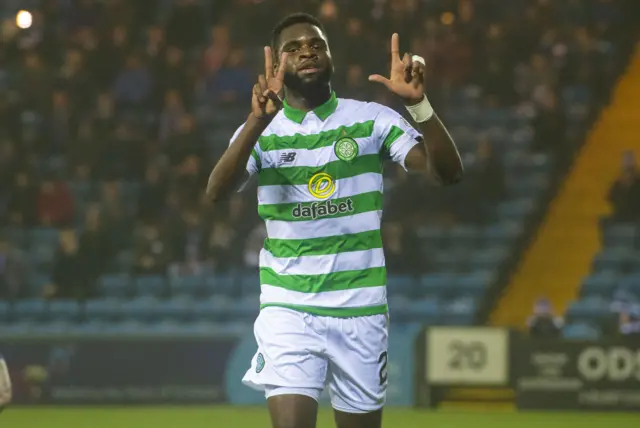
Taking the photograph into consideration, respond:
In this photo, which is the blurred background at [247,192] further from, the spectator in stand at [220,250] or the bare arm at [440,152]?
the bare arm at [440,152]

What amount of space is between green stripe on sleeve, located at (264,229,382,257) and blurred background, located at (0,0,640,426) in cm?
877

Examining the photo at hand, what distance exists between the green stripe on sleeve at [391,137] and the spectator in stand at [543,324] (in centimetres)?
865

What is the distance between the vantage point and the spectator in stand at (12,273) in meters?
16.7

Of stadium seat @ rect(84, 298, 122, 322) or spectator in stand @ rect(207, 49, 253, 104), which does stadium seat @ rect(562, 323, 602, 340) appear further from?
spectator in stand @ rect(207, 49, 253, 104)

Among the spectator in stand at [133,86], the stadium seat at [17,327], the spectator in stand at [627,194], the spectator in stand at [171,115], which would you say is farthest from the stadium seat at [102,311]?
the spectator in stand at [627,194]

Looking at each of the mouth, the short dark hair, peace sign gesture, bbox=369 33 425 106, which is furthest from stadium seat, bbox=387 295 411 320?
peace sign gesture, bbox=369 33 425 106

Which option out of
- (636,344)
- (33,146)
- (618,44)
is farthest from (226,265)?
(618,44)

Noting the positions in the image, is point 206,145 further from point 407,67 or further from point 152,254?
point 407,67

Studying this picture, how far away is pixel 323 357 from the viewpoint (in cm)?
570

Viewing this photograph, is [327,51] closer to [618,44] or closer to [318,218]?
[318,218]

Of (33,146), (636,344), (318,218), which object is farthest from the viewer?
(33,146)

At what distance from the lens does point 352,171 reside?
225 inches

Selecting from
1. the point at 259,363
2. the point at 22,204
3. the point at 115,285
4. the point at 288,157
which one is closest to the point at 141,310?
the point at 115,285

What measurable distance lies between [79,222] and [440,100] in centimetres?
525
